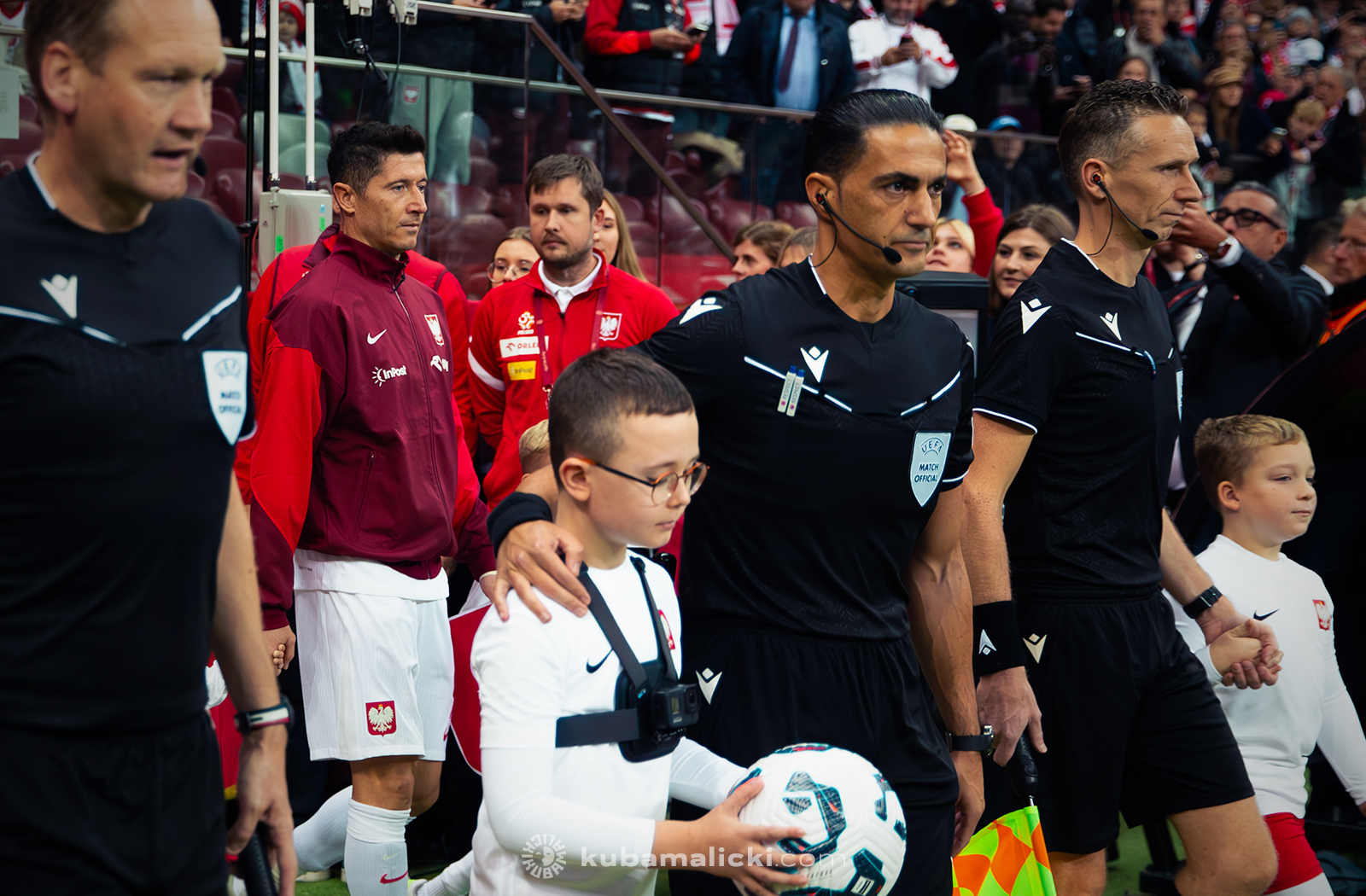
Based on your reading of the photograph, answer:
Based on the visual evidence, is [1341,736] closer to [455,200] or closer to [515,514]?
[515,514]

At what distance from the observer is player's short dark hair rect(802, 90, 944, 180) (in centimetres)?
255

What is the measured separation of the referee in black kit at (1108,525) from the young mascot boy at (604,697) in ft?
3.92

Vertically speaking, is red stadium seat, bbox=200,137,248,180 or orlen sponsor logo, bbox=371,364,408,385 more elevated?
red stadium seat, bbox=200,137,248,180

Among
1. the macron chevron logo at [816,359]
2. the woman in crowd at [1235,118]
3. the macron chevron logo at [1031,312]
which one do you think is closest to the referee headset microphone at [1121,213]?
the macron chevron logo at [1031,312]

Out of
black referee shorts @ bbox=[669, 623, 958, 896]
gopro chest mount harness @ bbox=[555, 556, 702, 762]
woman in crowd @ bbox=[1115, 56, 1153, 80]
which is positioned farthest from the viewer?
woman in crowd @ bbox=[1115, 56, 1153, 80]

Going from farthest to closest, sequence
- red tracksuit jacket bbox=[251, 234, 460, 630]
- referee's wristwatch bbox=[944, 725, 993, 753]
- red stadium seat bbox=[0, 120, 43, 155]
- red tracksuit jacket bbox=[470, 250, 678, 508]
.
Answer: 1. red tracksuit jacket bbox=[470, 250, 678, 508]
2. red stadium seat bbox=[0, 120, 43, 155]
3. red tracksuit jacket bbox=[251, 234, 460, 630]
4. referee's wristwatch bbox=[944, 725, 993, 753]

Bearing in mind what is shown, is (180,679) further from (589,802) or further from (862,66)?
(862,66)

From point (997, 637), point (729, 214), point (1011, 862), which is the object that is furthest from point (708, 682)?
point (729, 214)

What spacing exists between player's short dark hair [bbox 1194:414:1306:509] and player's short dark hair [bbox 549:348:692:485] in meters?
2.53

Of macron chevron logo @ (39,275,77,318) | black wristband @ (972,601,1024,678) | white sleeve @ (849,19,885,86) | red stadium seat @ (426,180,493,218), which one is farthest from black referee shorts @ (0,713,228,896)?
white sleeve @ (849,19,885,86)

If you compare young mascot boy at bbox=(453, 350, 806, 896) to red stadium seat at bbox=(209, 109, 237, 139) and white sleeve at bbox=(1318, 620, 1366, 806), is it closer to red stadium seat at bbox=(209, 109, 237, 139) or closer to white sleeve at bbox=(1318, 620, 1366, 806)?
white sleeve at bbox=(1318, 620, 1366, 806)

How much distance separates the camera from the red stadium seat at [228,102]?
6668 millimetres

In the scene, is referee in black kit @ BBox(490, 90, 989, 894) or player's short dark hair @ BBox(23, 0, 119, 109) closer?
player's short dark hair @ BBox(23, 0, 119, 109)

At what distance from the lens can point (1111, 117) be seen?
3.37m
